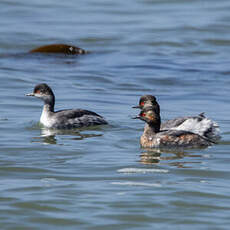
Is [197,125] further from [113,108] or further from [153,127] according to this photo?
[113,108]

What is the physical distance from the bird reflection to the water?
0.03 meters

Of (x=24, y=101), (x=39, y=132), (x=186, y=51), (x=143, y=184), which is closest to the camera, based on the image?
(x=143, y=184)

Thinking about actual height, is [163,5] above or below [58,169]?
above

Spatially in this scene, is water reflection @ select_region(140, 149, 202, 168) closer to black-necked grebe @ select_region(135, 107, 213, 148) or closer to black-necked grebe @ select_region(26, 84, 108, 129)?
black-necked grebe @ select_region(135, 107, 213, 148)

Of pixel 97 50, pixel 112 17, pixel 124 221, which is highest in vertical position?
pixel 112 17

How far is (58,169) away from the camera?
9.73 metres

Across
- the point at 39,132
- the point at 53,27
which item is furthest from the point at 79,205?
the point at 53,27

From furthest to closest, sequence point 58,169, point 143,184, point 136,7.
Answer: point 136,7 < point 58,169 < point 143,184

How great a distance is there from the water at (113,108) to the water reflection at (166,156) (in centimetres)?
2

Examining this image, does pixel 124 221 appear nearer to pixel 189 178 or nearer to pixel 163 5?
pixel 189 178

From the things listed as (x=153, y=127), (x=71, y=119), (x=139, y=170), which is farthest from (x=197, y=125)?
(x=139, y=170)

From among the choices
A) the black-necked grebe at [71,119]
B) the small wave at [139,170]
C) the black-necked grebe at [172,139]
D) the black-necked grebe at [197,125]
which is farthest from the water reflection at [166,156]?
the black-necked grebe at [71,119]

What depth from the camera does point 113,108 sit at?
15062 mm

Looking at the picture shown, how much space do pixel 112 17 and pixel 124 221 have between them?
2311 centimetres
